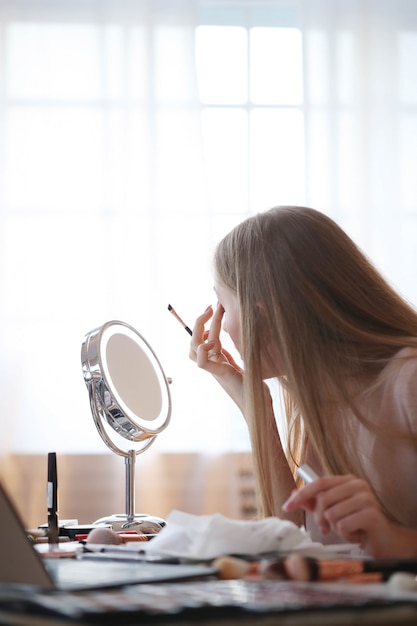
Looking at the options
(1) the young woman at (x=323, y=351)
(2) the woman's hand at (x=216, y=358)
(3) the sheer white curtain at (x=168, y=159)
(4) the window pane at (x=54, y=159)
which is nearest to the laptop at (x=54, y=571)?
(1) the young woman at (x=323, y=351)

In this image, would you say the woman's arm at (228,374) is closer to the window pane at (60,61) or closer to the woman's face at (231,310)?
the woman's face at (231,310)

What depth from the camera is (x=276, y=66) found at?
2.98 meters

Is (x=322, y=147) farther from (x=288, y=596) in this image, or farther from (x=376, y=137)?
(x=288, y=596)

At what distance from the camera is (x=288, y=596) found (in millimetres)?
485

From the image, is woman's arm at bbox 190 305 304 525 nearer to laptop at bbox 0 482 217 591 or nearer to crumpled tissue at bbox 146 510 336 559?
crumpled tissue at bbox 146 510 336 559

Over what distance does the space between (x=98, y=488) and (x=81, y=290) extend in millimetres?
595

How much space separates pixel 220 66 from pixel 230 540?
8.01 feet

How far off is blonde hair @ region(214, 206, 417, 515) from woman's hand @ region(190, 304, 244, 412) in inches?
7.8

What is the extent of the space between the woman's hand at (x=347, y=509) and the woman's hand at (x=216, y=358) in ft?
2.28

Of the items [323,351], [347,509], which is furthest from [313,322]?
[347,509]

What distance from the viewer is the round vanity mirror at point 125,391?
1.32 meters

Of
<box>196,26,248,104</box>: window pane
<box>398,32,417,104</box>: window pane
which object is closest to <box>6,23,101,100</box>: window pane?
<box>196,26,248,104</box>: window pane

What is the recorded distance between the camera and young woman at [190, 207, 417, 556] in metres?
1.09

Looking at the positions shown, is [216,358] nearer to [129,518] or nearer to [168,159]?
[129,518]
